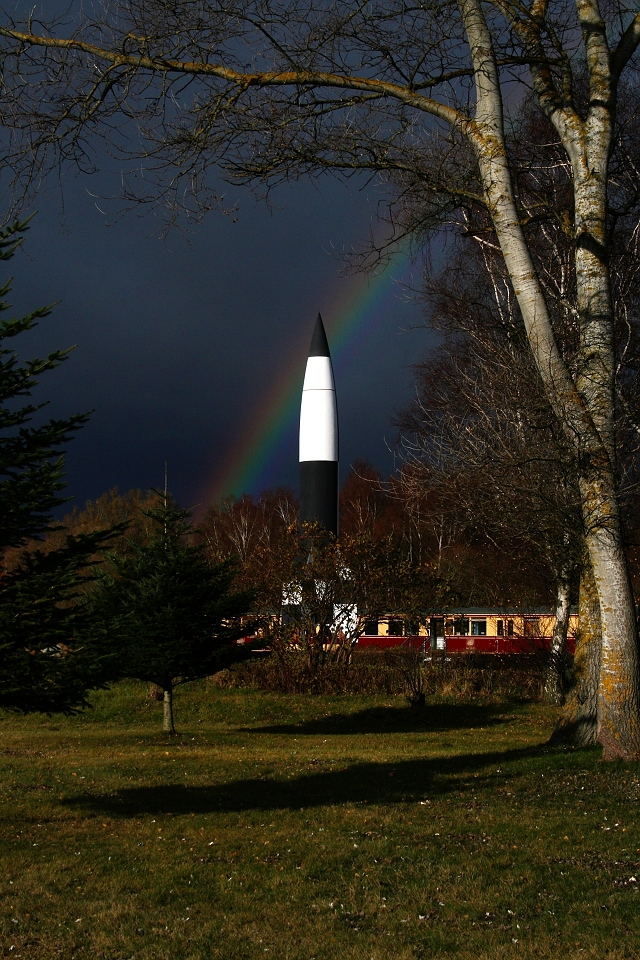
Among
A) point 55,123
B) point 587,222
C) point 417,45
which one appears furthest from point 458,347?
point 55,123

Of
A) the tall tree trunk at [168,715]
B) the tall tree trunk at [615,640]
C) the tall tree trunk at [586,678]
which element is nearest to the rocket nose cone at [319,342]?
the tall tree trunk at [168,715]

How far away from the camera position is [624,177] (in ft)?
45.2

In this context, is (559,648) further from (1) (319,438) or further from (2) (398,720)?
(1) (319,438)

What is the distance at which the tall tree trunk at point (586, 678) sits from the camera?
33.2 feet

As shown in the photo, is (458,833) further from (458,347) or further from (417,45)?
(458,347)

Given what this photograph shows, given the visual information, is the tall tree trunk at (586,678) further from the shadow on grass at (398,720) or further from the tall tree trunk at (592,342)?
the shadow on grass at (398,720)

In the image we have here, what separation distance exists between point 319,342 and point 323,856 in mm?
29501

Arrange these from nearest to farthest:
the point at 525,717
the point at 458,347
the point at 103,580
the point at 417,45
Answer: the point at 417,45 < the point at 103,580 < the point at 525,717 < the point at 458,347

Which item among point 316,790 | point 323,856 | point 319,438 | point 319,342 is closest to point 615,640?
point 316,790

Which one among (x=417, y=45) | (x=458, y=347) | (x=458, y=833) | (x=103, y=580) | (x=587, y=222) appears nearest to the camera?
(x=458, y=833)

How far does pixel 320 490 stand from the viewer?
33.1 m

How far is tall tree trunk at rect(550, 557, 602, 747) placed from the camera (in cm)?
1013

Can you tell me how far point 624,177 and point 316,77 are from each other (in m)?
6.91

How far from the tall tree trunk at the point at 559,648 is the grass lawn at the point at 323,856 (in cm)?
594
